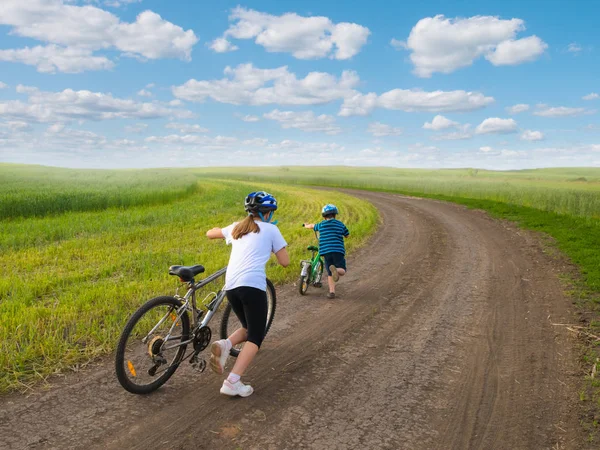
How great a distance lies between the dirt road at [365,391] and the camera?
3.92 metres

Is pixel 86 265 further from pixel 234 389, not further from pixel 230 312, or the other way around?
pixel 234 389

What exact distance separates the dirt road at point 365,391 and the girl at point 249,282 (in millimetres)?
408

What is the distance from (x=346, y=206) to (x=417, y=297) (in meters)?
15.9

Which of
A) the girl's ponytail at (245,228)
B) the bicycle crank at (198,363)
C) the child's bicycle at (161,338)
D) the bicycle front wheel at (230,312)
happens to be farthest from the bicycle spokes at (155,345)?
the girl's ponytail at (245,228)

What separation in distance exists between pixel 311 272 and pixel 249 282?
13.9ft

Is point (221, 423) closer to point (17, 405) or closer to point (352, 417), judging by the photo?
point (352, 417)

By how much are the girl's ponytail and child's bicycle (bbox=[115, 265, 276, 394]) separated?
575 millimetres

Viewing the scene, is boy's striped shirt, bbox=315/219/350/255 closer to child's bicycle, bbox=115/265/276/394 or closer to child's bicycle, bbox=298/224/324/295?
child's bicycle, bbox=298/224/324/295

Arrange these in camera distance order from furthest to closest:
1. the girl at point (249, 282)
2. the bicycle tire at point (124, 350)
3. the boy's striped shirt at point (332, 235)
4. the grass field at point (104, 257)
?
1. the boy's striped shirt at point (332, 235)
2. the grass field at point (104, 257)
3. the girl at point (249, 282)
4. the bicycle tire at point (124, 350)

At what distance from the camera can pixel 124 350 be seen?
426 centimetres

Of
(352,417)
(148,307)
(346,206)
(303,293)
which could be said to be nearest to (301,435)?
(352,417)

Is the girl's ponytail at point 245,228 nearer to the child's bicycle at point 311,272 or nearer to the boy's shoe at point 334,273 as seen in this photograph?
the child's bicycle at point 311,272

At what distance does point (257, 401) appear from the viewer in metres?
4.50

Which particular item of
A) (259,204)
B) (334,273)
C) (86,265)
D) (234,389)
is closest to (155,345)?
(234,389)
